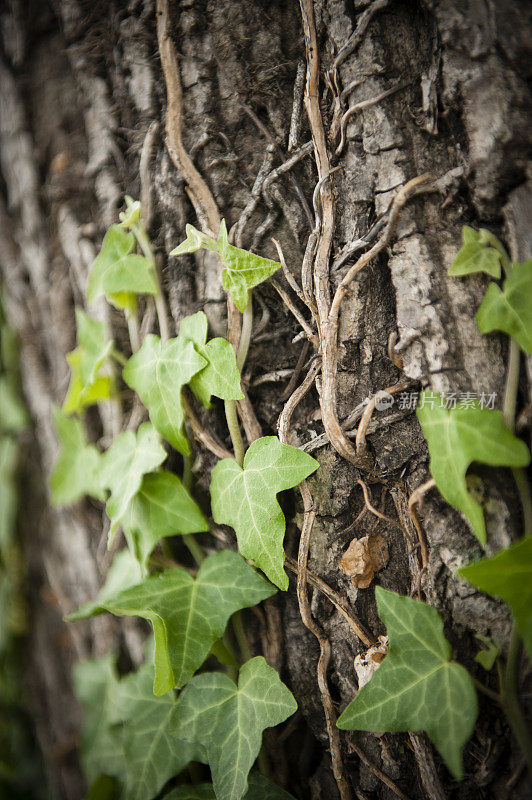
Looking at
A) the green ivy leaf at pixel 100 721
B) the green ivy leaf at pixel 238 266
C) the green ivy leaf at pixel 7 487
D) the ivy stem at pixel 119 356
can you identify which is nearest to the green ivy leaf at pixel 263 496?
the green ivy leaf at pixel 238 266

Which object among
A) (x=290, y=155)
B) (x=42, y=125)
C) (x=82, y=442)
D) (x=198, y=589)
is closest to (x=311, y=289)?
(x=290, y=155)

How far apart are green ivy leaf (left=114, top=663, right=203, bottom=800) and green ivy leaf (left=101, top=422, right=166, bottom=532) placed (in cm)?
32

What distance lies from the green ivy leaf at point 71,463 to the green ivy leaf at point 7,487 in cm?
35

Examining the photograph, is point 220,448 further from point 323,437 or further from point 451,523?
point 451,523

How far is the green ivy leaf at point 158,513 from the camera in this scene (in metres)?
0.72

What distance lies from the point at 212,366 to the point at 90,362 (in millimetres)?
324

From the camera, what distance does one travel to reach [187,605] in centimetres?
68

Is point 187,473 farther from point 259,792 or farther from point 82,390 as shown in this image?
point 259,792

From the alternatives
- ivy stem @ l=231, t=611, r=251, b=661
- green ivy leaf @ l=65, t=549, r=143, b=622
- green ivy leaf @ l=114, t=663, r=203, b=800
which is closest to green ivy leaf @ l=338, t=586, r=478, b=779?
ivy stem @ l=231, t=611, r=251, b=661

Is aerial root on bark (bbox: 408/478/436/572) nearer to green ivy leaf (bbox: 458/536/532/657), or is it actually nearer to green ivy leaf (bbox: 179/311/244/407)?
green ivy leaf (bbox: 458/536/532/657)

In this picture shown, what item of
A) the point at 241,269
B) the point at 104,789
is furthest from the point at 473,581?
the point at 104,789

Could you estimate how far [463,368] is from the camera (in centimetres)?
59

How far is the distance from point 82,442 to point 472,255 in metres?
0.81

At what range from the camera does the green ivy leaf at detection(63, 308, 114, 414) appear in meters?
0.83
